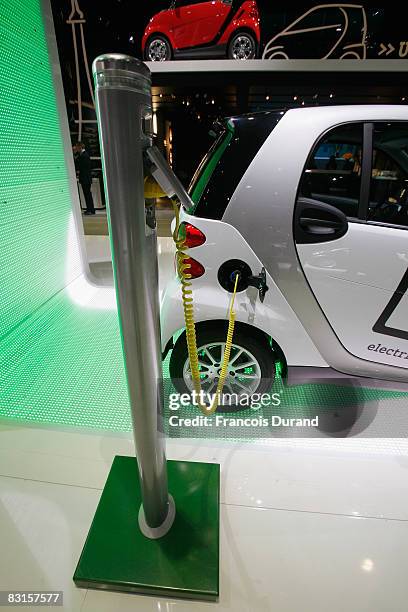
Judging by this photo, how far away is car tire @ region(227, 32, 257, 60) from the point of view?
14.9 feet

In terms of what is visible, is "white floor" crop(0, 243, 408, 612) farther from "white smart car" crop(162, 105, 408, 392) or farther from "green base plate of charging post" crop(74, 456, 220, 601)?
"white smart car" crop(162, 105, 408, 392)

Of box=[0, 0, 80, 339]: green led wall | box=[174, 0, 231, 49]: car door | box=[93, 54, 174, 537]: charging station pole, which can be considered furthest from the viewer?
box=[174, 0, 231, 49]: car door

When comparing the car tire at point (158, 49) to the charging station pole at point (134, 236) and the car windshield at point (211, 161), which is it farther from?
the charging station pole at point (134, 236)

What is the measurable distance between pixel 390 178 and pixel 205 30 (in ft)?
14.8

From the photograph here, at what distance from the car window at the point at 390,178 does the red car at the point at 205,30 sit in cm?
433

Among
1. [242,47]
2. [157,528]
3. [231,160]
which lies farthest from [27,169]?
[242,47]

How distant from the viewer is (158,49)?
4.82 metres

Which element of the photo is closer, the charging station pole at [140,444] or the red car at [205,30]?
the charging station pole at [140,444]

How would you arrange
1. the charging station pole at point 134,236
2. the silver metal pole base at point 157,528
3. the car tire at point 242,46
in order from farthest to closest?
the car tire at point 242,46 → the silver metal pole base at point 157,528 → the charging station pole at point 134,236

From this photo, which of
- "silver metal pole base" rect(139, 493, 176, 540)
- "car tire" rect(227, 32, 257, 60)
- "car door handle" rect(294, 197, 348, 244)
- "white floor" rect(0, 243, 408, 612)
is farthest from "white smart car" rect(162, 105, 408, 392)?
"car tire" rect(227, 32, 257, 60)

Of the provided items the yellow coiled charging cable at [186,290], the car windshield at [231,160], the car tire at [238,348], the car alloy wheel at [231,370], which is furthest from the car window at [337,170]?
the car alloy wheel at [231,370]

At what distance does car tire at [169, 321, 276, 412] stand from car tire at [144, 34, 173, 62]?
16.4ft

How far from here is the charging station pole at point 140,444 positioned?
61 centimetres

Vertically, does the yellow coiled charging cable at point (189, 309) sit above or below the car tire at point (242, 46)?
below
